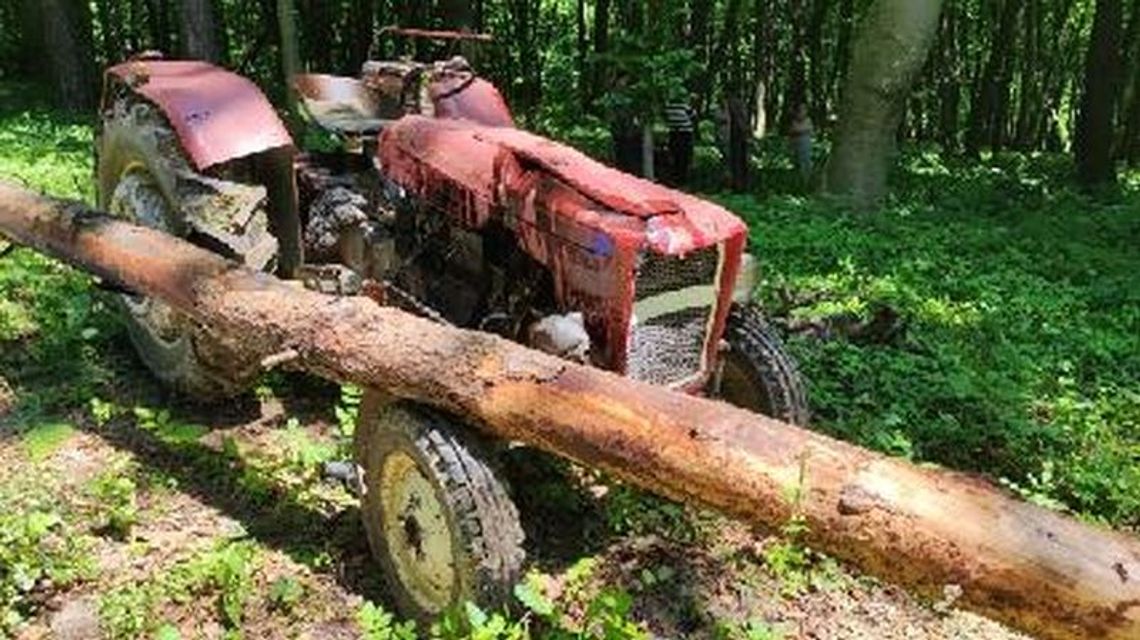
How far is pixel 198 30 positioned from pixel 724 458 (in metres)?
12.0

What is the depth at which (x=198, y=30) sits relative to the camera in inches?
547

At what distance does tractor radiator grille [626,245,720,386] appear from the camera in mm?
4559

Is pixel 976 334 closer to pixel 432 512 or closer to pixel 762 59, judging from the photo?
pixel 432 512

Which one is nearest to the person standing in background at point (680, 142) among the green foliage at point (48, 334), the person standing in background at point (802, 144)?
the person standing in background at point (802, 144)

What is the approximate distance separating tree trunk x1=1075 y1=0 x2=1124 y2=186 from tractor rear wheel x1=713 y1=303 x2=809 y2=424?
38.7 feet

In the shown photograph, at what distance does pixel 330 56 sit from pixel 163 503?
18.1 m

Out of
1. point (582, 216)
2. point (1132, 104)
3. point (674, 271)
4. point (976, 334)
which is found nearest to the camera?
point (582, 216)

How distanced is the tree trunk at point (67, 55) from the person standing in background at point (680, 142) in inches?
308

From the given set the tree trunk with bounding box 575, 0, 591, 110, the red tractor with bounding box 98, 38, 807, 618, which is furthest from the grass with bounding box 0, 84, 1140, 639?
the tree trunk with bounding box 575, 0, 591, 110

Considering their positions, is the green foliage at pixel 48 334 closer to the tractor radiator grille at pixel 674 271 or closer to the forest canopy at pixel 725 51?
the tractor radiator grille at pixel 674 271

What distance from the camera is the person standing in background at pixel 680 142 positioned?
13.5 m

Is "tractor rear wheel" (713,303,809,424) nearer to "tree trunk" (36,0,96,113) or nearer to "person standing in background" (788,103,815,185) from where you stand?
"person standing in background" (788,103,815,185)


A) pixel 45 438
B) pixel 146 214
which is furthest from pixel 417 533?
pixel 146 214

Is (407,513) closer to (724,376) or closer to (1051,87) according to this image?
(724,376)
